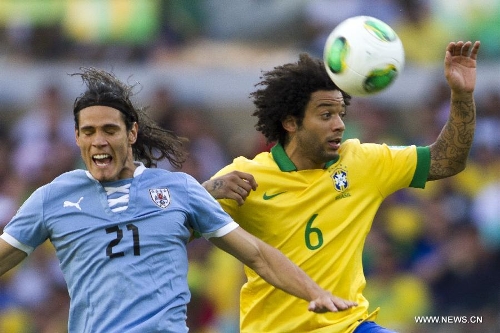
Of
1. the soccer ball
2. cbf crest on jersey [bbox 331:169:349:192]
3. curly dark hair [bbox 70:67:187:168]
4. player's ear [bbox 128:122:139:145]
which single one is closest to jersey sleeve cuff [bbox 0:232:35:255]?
curly dark hair [bbox 70:67:187:168]

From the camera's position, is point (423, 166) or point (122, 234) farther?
point (423, 166)

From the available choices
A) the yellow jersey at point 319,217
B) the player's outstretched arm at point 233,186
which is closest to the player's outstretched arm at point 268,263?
the player's outstretched arm at point 233,186

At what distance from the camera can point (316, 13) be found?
13.1 metres

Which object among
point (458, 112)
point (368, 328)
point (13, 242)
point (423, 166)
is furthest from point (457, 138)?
point (13, 242)

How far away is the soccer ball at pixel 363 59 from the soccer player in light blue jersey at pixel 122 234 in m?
1.21

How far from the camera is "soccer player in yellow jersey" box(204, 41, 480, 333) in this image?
21.1 ft

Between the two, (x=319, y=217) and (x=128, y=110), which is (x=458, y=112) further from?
(x=128, y=110)

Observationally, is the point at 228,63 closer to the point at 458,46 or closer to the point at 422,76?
the point at 422,76

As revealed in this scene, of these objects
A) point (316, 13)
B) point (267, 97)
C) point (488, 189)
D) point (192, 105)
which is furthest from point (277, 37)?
point (267, 97)

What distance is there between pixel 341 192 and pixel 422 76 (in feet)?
21.1

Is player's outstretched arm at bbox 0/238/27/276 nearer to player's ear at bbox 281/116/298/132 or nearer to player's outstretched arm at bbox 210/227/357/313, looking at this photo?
player's outstretched arm at bbox 210/227/357/313

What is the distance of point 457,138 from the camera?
6629 millimetres

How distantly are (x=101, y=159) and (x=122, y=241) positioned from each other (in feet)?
1.48

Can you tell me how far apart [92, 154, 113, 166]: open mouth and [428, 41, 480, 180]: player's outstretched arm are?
2084 millimetres
